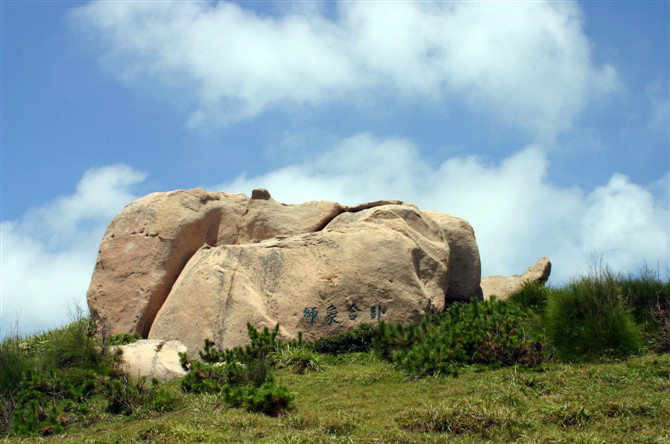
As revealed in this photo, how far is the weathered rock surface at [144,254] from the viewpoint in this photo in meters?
15.6

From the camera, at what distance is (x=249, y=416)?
910cm

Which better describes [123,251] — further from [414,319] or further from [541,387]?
[541,387]

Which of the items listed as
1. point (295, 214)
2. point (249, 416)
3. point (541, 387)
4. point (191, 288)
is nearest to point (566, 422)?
point (541, 387)

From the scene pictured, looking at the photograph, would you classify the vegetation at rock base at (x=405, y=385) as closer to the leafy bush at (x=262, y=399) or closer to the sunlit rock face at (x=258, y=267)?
the leafy bush at (x=262, y=399)

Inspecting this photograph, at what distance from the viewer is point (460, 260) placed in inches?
717

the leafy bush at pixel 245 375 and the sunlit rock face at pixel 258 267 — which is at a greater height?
the sunlit rock face at pixel 258 267

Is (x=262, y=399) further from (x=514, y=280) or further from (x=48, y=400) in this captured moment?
(x=514, y=280)

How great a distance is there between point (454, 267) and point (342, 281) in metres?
4.94

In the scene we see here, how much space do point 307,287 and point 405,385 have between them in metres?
3.70

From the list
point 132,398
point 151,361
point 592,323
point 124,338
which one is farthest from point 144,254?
point 592,323

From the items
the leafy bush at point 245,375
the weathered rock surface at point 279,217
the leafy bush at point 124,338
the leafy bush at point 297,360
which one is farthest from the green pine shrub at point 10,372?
the weathered rock surface at point 279,217

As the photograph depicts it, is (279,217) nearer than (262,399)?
No

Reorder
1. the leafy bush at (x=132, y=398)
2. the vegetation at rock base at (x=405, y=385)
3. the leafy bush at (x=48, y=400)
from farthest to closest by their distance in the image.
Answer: the leafy bush at (x=132, y=398) → the leafy bush at (x=48, y=400) → the vegetation at rock base at (x=405, y=385)

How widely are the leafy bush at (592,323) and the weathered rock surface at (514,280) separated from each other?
7430mm
